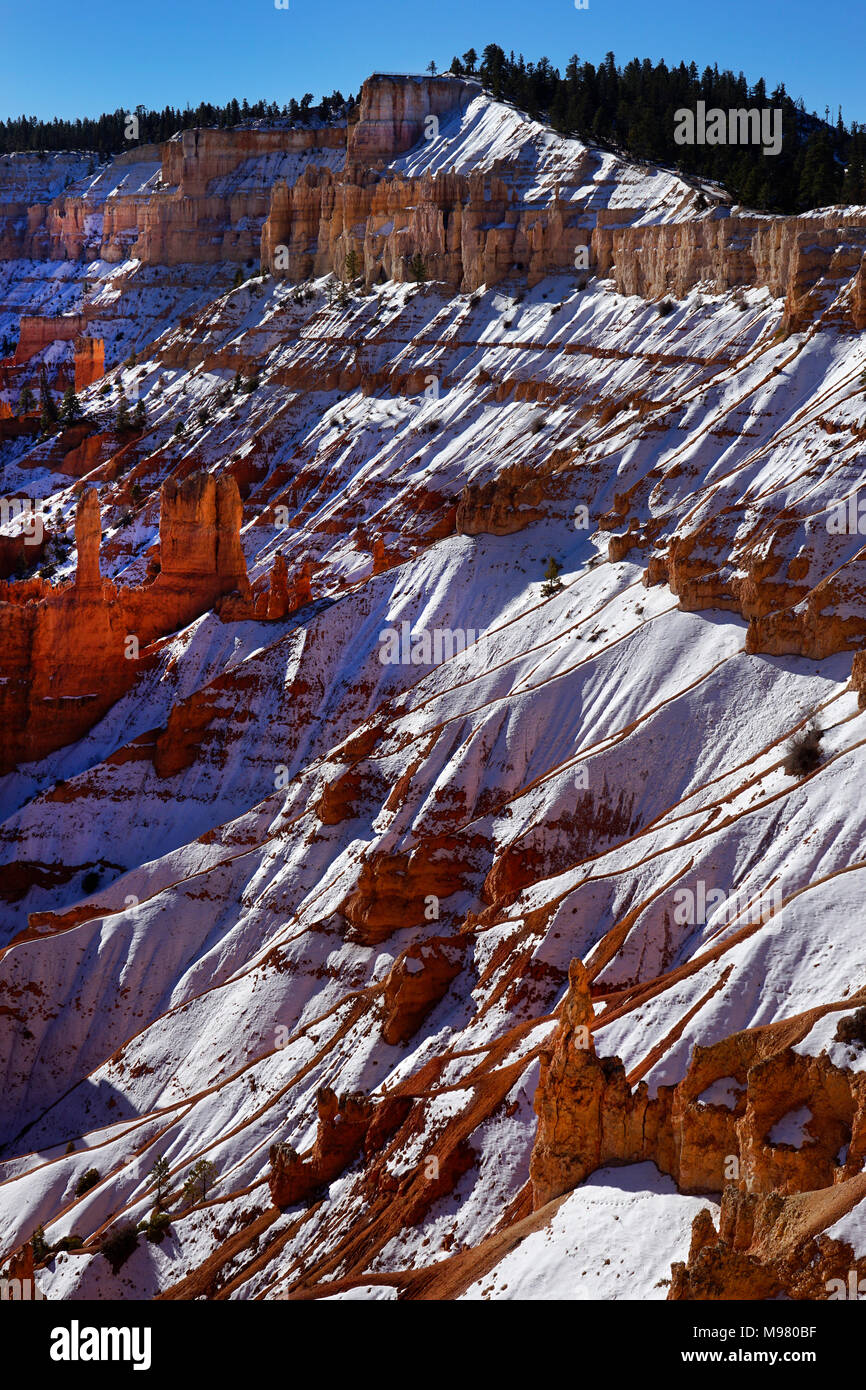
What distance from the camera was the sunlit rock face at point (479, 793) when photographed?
101 ft

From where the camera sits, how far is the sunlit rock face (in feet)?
101

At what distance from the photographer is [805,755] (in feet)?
135

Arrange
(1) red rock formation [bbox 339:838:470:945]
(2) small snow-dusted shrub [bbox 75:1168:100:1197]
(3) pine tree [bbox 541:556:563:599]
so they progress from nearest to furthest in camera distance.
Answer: (2) small snow-dusted shrub [bbox 75:1168:100:1197] < (1) red rock formation [bbox 339:838:470:945] < (3) pine tree [bbox 541:556:563:599]

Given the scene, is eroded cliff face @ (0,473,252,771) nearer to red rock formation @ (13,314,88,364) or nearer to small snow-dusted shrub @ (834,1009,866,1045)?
small snow-dusted shrub @ (834,1009,866,1045)

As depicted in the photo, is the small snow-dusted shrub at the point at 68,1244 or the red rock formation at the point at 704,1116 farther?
the small snow-dusted shrub at the point at 68,1244

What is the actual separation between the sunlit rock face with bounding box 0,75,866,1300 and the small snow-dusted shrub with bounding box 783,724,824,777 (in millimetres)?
109

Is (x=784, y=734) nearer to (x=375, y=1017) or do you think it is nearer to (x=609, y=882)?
(x=609, y=882)

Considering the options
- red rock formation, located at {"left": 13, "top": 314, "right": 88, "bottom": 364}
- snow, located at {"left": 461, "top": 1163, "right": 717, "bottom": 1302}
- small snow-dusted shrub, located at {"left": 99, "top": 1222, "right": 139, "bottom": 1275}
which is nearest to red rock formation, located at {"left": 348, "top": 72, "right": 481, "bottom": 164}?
red rock formation, located at {"left": 13, "top": 314, "right": 88, "bottom": 364}

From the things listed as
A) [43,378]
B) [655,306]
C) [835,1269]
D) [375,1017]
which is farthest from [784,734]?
[43,378]

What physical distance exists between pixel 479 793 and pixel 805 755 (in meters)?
14.1

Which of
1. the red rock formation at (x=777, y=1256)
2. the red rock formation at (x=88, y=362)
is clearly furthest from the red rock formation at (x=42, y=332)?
the red rock formation at (x=777, y=1256)

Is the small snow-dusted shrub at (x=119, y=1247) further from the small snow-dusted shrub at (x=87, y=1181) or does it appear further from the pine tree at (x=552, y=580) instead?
the pine tree at (x=552, y=580)

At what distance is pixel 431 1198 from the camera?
3519 centimetres

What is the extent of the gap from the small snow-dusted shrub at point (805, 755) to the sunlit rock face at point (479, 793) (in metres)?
0.11
